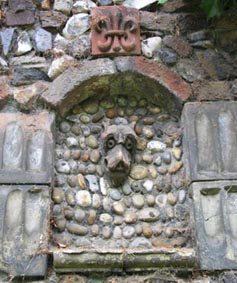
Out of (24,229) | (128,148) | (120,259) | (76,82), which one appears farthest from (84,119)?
(120,259)

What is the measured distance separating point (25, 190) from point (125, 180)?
57 centimetres

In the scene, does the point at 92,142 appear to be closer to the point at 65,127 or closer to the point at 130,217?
the point at 65,127

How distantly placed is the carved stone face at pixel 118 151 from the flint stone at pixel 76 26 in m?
0.63

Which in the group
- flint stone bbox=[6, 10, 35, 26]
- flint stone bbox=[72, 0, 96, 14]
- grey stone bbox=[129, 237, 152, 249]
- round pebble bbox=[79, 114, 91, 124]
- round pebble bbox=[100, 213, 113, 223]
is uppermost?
flint stone bbox=[72, 0, 96, 14]

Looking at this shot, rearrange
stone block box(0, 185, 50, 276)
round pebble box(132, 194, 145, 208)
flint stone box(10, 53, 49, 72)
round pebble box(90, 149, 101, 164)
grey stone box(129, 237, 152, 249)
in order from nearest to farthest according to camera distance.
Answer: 1. stone block box(0, 185, 50, 276)
2. grey stone box(129, 237, 152, 249)
3. round pebble box(132, 194, 145, 208)
4. round pebble box(90, 149, 101, 164)
5. flint stone box(10, 53, 49, 72)

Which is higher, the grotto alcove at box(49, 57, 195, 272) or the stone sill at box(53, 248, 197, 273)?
the grotto alcove at box(49, 57, 195, 272)

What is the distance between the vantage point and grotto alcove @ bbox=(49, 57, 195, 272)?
2.89m

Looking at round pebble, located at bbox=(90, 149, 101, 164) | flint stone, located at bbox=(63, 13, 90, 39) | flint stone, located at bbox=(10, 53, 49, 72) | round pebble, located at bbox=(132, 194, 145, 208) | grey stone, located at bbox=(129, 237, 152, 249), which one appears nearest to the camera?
grey stone, located at bbox=(129, 237, 152, 249)

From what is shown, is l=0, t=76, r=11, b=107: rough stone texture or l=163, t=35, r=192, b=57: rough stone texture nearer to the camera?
l=0, t=76, r=11, b=107: rough stone texture

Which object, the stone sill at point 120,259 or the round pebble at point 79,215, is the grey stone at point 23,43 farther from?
the stone sill at point 120,259

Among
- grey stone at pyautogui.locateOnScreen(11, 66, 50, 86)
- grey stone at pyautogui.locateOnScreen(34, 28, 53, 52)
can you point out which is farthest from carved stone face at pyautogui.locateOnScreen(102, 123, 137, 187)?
grey stone at pyautogui.locateOnScreen(34, 28, 53, 52)

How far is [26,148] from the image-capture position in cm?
317

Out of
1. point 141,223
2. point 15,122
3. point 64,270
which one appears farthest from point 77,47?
point 64,270

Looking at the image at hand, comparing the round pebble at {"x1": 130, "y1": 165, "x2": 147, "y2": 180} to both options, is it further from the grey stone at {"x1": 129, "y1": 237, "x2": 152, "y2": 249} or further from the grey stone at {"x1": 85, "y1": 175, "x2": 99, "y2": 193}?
the grey stone at {"x1": 129, "y1": 237, "x2": 152, "y2": 249}
